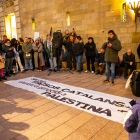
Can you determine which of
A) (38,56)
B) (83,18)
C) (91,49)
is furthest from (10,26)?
(91,49)

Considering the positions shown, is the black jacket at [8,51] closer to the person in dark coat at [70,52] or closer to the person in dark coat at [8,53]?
the person in dark coat at [8,53]

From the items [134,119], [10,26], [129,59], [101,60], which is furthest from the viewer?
[10,26]

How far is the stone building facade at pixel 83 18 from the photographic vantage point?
7742 millimetres

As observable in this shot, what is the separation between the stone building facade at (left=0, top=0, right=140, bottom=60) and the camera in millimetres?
7742

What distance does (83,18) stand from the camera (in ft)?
30.7

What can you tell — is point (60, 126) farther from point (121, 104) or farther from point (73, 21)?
point (73, 21)

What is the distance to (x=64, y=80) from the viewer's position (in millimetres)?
6828

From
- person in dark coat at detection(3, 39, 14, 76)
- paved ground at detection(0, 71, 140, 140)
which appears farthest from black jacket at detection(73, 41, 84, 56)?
paved ground at detection(0, 71, 140, 140)

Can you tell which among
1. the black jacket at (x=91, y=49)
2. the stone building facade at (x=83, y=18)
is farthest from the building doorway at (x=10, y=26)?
the black jacket at (x=91, y=49)

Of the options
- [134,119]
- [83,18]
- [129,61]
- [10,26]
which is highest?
[10,26]

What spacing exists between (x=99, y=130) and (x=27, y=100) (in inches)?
96.2

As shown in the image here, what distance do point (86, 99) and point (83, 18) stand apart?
618cm

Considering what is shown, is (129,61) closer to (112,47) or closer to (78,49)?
(112,47)

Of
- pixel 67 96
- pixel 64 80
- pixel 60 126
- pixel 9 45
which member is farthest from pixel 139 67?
pixel 9 45
